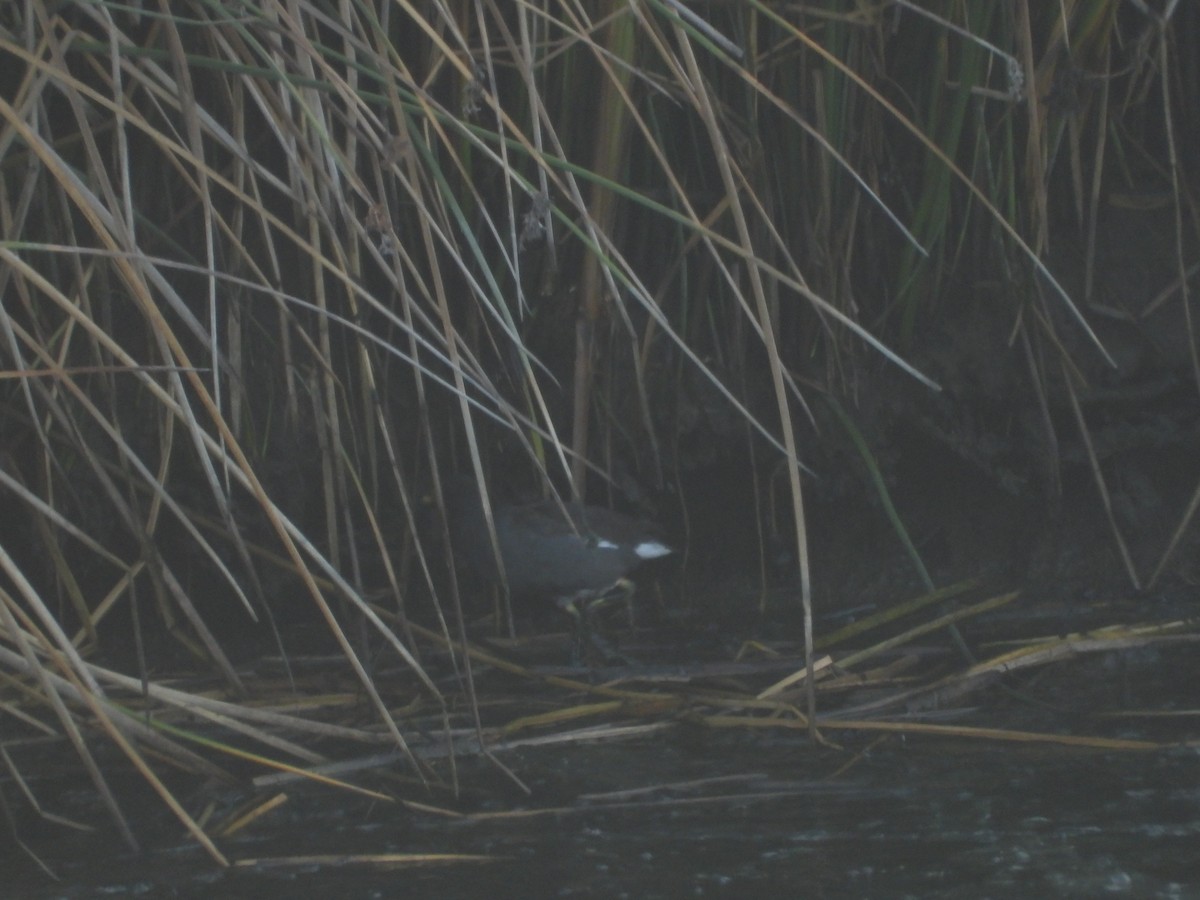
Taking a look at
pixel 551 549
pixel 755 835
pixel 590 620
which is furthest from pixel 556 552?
pixel 755 835

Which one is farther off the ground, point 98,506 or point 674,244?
point 674,244

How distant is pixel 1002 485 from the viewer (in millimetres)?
3984

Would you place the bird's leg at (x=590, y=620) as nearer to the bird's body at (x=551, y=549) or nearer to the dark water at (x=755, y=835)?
the bird's body at (x=551, y=549)

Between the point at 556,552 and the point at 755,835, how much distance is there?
162 cm

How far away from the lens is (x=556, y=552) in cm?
400

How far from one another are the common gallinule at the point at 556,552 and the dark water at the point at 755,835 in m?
1.04

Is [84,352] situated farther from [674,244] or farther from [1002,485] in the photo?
[1002,485]

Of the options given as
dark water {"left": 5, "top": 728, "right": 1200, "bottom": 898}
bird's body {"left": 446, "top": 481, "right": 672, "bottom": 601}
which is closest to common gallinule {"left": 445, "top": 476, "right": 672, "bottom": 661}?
bird's body {"left": 446, "top": 481, "right": 672, "bottom": 601}

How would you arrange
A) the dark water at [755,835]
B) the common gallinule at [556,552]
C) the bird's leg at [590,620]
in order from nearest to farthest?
the dark water at [755,835] → the bird's leg at [590,620] → the common gallinule at [556,552]

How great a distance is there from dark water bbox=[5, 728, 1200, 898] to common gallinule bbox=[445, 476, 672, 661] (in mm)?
1041

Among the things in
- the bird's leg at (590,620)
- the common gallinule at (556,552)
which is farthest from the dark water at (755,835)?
the common gallinule at (556,552)

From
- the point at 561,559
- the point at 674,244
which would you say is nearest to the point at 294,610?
the point at 561,559

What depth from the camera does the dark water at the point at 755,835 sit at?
7.53 ft

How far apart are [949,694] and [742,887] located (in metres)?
0.94
